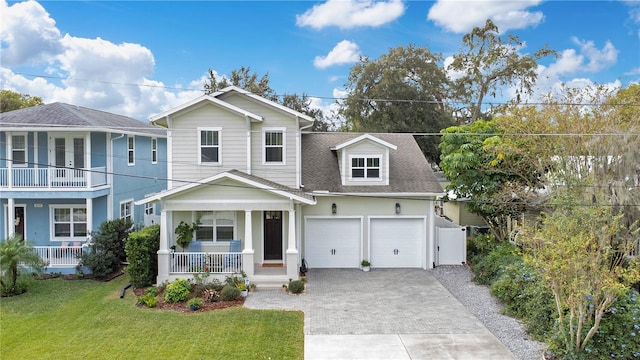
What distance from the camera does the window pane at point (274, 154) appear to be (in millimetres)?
16609

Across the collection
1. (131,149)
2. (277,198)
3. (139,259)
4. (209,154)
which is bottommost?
(139,259)

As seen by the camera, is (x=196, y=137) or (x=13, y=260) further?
(x=196, y=137)

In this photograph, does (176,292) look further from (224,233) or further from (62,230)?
(62,230)

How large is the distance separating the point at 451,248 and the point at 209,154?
10.4 m

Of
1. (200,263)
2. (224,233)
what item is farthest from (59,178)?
(200,263)

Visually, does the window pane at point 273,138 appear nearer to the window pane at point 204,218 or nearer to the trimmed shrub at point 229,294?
the window pane at point 204,218

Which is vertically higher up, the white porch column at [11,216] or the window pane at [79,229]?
the white porch column at [11,216]

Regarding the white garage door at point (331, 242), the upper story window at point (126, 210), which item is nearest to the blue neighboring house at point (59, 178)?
the upper story window at point (126, 210)

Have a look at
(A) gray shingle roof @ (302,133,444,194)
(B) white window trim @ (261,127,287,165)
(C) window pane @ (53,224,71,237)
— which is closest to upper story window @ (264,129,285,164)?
(B) white window trim @ (261,127,287,165)

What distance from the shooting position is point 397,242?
56.5 ft

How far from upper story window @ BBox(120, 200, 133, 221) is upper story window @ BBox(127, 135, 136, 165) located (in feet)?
6.13

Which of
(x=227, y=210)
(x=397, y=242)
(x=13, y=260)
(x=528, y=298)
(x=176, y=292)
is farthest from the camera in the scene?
(x=397, y=242)

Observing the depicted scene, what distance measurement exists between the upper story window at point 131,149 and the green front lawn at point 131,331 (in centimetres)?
761

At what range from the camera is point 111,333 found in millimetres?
10422
